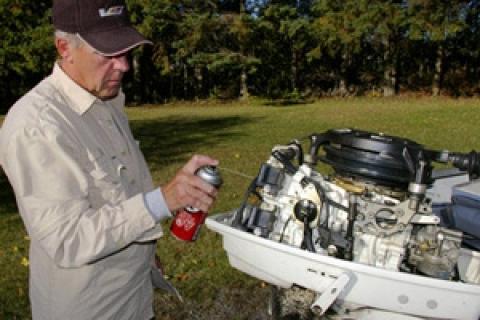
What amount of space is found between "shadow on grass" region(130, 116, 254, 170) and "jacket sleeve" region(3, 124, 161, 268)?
703cm

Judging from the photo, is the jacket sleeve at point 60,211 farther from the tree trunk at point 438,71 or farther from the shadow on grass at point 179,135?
the tree trunk at point 438,71

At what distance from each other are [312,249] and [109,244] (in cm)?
83

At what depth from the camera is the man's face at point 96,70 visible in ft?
5.85

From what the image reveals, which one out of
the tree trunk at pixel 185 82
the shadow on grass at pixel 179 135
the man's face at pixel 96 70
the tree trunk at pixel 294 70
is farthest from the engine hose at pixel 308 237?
the tree trunk at pixel 294 70

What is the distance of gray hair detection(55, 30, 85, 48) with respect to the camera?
174cm

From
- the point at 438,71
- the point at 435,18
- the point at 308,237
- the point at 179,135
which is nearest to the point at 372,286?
the point at 308,237

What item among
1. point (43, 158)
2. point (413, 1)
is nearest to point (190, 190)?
point (43, 158)

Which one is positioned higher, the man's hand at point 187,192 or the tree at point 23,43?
the man's hand at point 187,192

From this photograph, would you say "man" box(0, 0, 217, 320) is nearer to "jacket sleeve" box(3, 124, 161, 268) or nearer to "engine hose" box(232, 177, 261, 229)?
"jacket sleeve" box(3, 124, 161, 268)

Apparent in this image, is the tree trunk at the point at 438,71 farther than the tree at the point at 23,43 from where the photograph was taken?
Yes

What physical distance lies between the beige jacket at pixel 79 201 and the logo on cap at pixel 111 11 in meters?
0.25

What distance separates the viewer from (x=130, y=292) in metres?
2.01

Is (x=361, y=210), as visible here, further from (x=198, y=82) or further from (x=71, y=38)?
(x=198, y=82)

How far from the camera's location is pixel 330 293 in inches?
75.7
